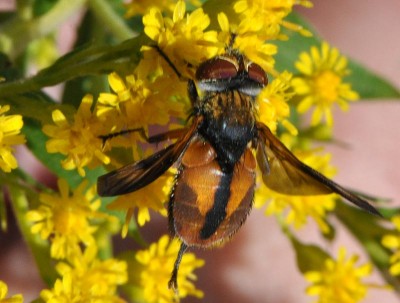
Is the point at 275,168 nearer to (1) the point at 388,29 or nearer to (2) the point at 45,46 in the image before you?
(2) the point at 45,46

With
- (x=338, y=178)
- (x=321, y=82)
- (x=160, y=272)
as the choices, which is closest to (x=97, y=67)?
(x=160, y=272)

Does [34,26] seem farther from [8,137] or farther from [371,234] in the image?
[371,234]

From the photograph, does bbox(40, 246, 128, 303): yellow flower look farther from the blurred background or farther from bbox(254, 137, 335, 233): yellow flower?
the blurred background

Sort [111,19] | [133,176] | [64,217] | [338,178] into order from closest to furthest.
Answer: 1. [133,176]
2. [64,217]
3. [111,19]
4. [338,178]

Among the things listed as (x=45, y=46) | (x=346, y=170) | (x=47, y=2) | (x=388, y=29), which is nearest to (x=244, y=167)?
(x=47, y=2)

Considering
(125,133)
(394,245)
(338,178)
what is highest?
(125,133)

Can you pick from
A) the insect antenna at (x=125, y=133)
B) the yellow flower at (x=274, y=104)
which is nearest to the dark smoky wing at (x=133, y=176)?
the insect antenna at (x=125, y=133)
